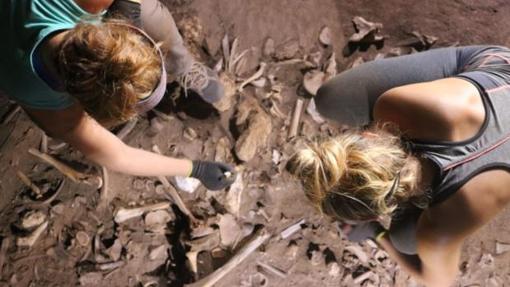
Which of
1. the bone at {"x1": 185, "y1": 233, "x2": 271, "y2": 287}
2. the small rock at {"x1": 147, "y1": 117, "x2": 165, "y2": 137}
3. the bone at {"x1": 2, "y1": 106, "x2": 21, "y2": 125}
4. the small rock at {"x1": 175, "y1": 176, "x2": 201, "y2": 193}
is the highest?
the bone at {"x1": 2, "y1": 106, "x2": 21, "y2": 125}

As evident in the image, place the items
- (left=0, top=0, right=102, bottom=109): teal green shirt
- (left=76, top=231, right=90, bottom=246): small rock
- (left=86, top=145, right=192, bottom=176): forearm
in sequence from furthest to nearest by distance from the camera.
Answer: (left=76, top=231, right=90, bottom=246): small rock → (left=86, top=145, right=192, bottom=176): forearm → (left=0, top=0, right=102, bottom=109): teal green shirt

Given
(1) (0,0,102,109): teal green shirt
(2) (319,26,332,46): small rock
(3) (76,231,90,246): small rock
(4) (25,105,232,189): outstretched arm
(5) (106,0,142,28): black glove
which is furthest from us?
(2) (319,26,332,46): small rock

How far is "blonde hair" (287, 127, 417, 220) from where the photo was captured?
52.4 inches

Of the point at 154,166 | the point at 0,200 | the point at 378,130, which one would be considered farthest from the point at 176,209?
the point at 378,130

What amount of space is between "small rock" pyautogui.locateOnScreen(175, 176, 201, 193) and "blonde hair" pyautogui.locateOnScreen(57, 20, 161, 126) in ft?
3.33

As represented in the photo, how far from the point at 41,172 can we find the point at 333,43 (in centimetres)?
160

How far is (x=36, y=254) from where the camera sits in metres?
2.11

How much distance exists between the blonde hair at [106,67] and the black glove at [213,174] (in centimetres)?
84

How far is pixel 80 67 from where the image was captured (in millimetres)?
1187

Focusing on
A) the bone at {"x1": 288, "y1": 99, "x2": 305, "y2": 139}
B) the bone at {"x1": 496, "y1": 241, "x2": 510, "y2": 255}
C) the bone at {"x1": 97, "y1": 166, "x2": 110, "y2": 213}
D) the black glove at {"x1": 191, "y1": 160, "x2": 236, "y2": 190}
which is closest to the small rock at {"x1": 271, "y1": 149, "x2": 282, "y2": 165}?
the bone at {"x1": 288, "y1": 99, "x2": 305, "y2": 139}

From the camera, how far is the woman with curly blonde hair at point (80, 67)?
1.20m

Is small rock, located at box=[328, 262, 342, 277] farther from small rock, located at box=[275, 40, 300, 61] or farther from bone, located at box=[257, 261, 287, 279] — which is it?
small rock, located at box=[275, 40, 300, 61]

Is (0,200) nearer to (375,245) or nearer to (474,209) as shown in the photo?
(375,245)

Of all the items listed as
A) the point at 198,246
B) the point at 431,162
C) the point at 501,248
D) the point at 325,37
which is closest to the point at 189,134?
the point at 198,246
